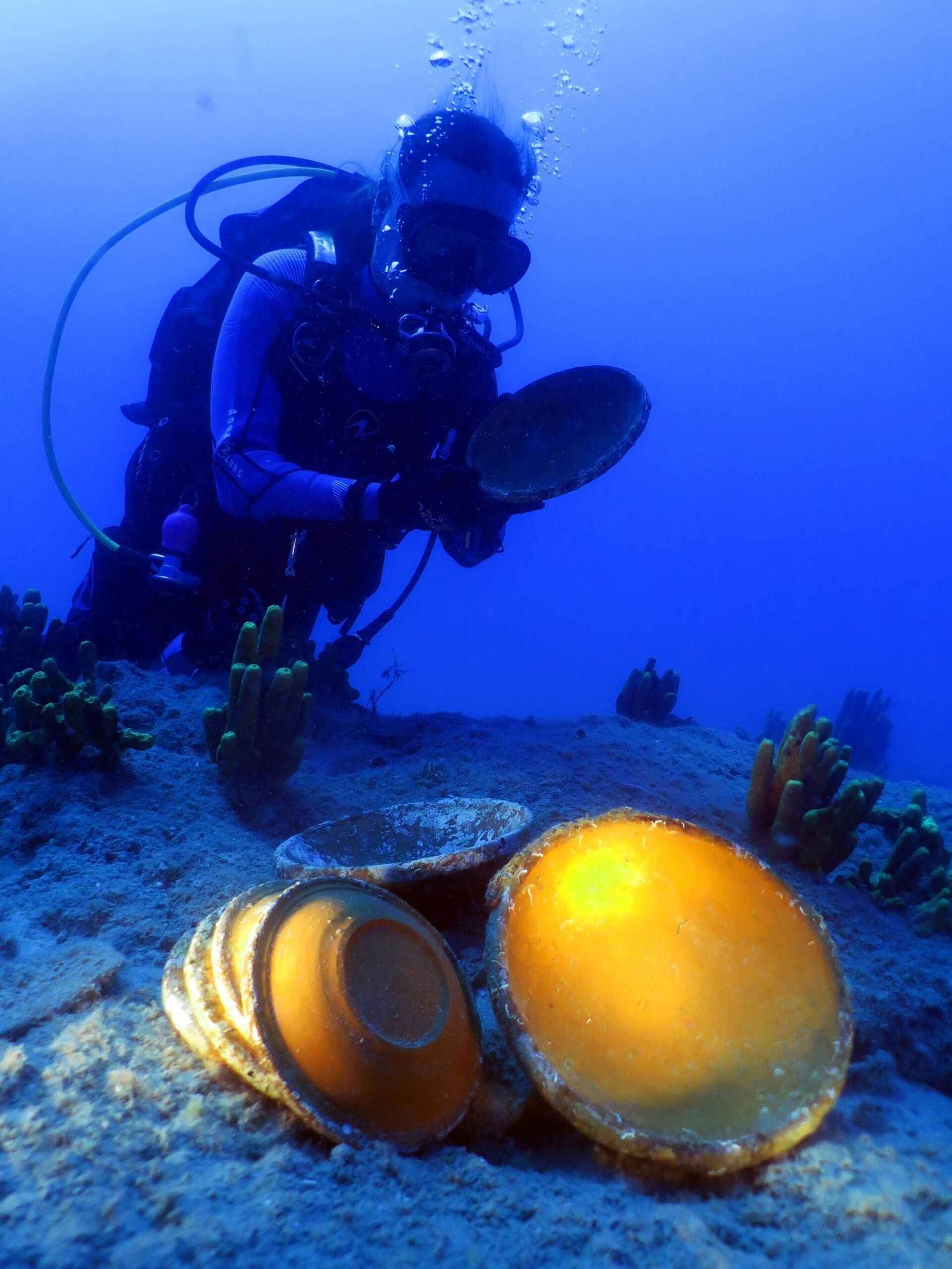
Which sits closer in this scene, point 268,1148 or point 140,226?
point 268,1148

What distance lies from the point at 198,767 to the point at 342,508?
1859 millimetres

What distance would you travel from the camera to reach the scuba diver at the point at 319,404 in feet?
15.0

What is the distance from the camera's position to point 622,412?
3.79m

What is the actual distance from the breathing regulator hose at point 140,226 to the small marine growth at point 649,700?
15.0 ft

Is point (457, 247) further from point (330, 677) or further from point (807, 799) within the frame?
point (807, 799)

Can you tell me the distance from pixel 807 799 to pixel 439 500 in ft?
8.56

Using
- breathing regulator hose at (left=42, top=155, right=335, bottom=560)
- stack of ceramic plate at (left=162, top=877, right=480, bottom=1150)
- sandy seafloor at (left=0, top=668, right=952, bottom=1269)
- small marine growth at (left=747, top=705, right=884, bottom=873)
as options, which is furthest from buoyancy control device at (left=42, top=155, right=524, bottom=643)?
stack of ceramic plate at (left=162, top=877, right=480, bottom=1150)

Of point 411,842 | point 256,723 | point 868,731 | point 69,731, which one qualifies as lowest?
point 411,842

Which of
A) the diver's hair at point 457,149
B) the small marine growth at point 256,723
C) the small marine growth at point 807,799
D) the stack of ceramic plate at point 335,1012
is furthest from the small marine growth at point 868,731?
the stack of ceramic plate at point 335,1012

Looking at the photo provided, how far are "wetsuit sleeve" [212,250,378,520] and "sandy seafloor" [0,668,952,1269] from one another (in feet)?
7.62

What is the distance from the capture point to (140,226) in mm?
6145

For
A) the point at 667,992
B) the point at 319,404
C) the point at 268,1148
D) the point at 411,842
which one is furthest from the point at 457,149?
the point at 268,1148

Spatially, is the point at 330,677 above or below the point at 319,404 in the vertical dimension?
below

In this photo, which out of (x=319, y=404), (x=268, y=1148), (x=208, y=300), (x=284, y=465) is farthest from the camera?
A: (x=208, y=300)
